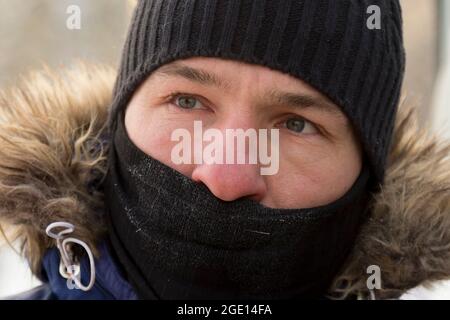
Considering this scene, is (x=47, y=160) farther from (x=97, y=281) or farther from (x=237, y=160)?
(x=237, y=160)

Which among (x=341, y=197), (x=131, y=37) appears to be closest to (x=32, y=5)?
(x=131, y=37)

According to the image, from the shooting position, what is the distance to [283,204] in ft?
6.10

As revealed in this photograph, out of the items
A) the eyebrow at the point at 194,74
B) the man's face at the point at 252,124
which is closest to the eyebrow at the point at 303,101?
the man's face at the point at 252,124

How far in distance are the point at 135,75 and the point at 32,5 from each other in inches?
197

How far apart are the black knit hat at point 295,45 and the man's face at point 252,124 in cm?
3

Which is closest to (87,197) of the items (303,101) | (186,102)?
(186,102)

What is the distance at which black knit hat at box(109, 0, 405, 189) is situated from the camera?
6.04 ft

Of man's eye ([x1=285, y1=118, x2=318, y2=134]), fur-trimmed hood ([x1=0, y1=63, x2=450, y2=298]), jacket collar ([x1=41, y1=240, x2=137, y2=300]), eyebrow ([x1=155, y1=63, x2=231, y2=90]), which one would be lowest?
jacket collar ([x1=41, y1=240, x2=137, y2=300])

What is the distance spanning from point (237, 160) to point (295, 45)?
13.3 inches

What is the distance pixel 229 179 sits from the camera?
1748 mm

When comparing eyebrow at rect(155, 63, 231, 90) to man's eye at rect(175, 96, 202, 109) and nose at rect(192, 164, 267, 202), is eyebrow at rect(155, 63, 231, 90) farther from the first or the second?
nose at rect(192, 164, 267, 202)

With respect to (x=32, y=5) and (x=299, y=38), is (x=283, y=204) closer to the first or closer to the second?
(x=299, y=38)

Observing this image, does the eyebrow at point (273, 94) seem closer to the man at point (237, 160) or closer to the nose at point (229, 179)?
the man at point (237, 160)

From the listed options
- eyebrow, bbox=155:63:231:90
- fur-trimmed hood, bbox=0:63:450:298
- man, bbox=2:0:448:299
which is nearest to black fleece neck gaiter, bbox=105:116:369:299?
man, bbox=2:0:448:299
